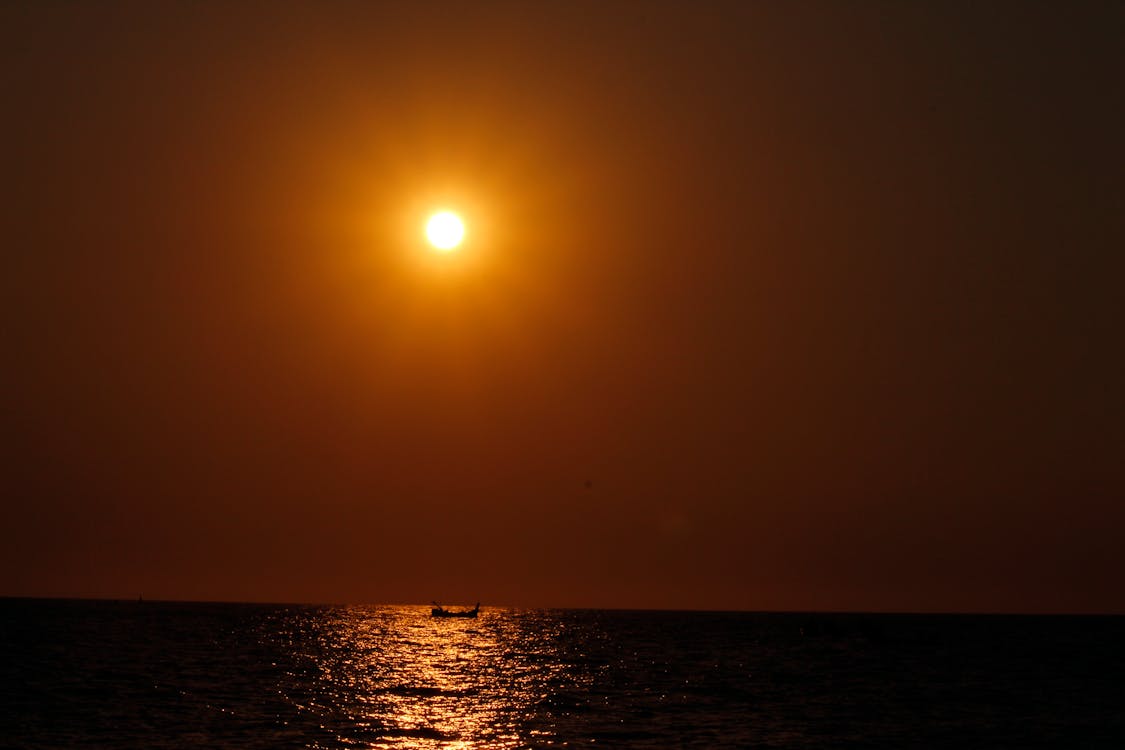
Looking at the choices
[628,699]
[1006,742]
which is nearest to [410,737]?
[628,699]

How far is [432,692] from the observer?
2377 inches

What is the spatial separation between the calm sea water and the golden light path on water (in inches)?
5.7

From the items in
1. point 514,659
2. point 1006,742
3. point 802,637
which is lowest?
point 1006,742

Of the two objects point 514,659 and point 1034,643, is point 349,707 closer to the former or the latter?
point 514,659

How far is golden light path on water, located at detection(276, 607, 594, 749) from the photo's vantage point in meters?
44.2

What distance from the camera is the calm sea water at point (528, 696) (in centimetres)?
4422

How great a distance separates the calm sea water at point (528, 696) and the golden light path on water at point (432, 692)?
0.14 metres

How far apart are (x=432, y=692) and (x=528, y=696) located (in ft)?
17.2

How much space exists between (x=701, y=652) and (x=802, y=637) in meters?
45.6

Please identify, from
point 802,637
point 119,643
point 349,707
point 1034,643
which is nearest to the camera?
point 349,707

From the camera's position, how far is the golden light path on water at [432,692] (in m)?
44.2

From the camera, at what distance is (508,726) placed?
47.2 m

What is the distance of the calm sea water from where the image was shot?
145 feet

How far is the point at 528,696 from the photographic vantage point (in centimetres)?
5947
